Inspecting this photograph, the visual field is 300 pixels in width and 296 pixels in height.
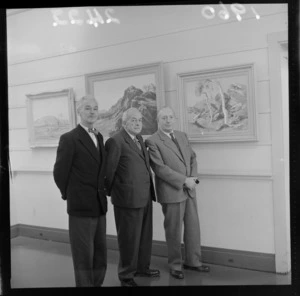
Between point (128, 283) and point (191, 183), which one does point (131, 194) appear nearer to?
point (191, 183)

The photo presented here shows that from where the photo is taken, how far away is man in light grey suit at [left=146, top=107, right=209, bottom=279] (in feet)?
5.93

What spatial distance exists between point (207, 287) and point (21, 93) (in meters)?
1.56

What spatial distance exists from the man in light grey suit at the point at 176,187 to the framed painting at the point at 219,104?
0.10 meters

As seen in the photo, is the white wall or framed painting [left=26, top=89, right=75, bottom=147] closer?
the white wall

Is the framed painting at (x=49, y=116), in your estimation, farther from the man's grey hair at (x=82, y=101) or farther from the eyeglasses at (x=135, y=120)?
the eyeglasses at (x=135, y=120)

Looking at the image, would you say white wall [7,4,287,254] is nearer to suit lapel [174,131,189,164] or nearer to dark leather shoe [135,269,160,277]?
suit lapel [174,131,189,164]

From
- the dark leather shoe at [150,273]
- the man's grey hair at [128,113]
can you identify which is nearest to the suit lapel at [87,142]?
the man's grey hair at [128,113]

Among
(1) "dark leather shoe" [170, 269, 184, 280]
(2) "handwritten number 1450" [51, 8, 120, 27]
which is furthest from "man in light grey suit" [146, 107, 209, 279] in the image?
(2) "handwritten number 1450" [51, 8, 120, 27]

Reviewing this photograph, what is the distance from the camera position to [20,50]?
1880 mm

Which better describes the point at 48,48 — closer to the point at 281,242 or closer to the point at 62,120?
the point at 62,120

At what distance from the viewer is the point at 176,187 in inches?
71.3

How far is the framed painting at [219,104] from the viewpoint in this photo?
68.9 inches

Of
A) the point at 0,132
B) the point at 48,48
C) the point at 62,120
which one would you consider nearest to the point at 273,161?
the point at 62,120

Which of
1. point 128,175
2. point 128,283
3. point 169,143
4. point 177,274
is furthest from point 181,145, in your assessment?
point 128,283
